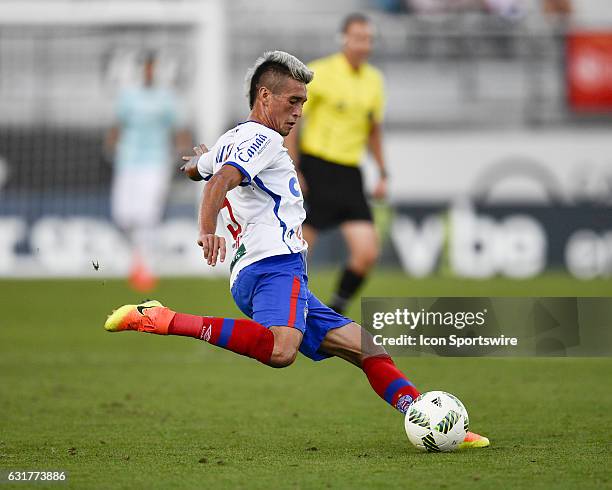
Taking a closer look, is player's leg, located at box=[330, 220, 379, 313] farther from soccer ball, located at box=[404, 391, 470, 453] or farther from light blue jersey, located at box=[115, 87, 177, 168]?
light blue jersey, located at box=[115, 87, 177, 168]

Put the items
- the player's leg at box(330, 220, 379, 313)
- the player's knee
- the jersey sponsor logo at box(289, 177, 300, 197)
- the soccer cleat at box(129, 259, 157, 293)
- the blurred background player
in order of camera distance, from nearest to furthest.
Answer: the player's knee → the jersey sponsor logo at box(289, 177, 300, 197) → the player's leg at box(330, 220, 379, 313) → the soccer cleat at box(129, 259, 157, 293) → the blurred background player

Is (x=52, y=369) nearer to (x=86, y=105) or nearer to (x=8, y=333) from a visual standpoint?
(x=8, y=333)

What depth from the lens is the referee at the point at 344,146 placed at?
10.1m

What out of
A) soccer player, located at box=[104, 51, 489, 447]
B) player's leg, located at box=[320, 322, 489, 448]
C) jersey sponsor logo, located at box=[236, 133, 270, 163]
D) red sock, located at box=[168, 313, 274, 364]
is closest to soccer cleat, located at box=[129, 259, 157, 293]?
soccer player, located at box=[104, 51, 489, 447]

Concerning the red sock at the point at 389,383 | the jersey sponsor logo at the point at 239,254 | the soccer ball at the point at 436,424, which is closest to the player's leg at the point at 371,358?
the red sock at the point at 389,383

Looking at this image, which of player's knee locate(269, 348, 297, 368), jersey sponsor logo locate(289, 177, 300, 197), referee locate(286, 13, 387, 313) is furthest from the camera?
referee locate(286, 13, 387, 313)

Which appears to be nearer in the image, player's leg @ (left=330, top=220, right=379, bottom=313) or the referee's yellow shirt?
player's leg @ (left=330, top=220, right=379, bottom=313)

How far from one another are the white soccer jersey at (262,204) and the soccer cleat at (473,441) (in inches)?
46.4

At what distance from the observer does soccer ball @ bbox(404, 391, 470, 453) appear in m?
5.59

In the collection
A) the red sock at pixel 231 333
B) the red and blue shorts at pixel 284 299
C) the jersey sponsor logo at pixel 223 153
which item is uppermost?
the jersey sponsor logo at pixel 223 153

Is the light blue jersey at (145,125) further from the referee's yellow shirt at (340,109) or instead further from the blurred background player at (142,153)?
the referee's yellow shirt at (340,109)

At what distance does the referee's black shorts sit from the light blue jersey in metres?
6.05

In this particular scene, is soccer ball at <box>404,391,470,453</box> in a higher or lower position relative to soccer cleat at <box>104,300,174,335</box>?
lower

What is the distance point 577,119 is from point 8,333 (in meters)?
12.0
